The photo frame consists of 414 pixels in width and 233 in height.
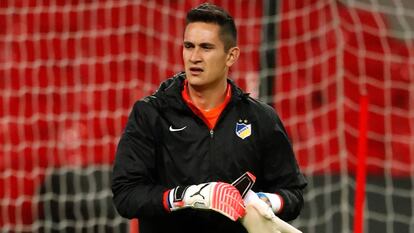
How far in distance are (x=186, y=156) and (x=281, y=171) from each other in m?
0.38

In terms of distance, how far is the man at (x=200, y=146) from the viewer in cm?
370

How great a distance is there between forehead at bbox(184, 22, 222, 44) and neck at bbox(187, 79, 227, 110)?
6.7 inches

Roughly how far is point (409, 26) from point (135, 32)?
1929 mm

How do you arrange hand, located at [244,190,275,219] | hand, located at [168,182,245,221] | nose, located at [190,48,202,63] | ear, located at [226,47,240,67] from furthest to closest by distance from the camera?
ear, located at [226,47,240,67] → nose, located at [190,48,202,63] → hand, located at [244,190,275,219] → hand, located at [168,182,245,221]

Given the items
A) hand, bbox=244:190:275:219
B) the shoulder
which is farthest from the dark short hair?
hand, bbox=244:190:275:219

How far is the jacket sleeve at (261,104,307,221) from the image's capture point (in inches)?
151

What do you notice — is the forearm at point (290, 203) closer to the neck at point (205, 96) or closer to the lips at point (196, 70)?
the neck at point (205, 96)

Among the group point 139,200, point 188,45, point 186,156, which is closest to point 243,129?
point 186,156

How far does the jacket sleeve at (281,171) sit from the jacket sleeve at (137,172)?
0.41 meters

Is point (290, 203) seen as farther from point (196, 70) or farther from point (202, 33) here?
point (202, 33)

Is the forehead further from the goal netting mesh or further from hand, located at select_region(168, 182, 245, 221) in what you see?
the goal netting mesh

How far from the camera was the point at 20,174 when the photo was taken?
725cm

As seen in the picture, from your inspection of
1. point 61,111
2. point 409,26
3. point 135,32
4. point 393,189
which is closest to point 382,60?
point 409,26

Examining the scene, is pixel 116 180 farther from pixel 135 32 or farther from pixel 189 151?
pixel 135 32
